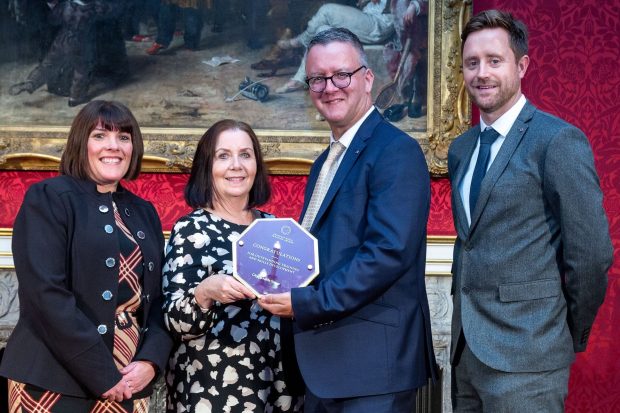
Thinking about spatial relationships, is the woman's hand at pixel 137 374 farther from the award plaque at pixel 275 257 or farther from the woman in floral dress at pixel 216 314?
the award plaque at pixel 275 257

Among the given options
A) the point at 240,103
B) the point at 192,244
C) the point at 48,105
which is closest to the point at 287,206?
the point at 240,103

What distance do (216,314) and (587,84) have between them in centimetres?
290

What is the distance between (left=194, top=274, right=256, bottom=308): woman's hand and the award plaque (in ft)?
0.10

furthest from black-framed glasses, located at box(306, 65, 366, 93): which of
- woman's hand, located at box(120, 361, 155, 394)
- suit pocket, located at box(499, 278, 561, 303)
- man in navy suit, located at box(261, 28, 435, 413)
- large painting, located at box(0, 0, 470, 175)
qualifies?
large painting, located at box(0, 0, 470, 175)

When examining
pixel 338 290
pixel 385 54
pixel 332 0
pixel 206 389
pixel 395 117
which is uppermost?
pixel 332 0

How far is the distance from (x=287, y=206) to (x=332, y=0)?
1.21 metres

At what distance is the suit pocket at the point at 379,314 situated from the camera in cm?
229

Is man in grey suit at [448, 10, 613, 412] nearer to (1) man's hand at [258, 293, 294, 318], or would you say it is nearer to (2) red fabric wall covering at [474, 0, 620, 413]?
(1) man's hand at [258, 293, 294, 318]

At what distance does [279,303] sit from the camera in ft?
7.45

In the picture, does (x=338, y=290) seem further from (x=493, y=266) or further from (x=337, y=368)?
(x=493, y=266)

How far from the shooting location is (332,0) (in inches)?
174

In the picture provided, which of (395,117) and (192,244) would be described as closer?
(192,244)

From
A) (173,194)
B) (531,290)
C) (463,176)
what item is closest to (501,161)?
(463,176)

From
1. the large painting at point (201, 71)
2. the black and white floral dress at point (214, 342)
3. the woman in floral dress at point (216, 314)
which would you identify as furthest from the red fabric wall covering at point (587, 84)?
the black and white floral dress at point (214, 342)
